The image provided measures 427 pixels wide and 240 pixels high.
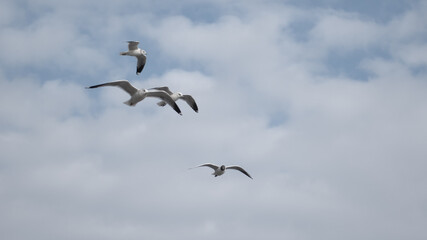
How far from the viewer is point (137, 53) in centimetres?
3788

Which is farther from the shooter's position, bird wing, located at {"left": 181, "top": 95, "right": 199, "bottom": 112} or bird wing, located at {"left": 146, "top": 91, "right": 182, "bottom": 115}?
bird wing, located at {"left": 181, "top": 95, "right": 199, "bottom": 112}

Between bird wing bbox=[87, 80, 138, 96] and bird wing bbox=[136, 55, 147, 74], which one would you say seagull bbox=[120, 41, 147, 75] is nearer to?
bird wing bbox=[136, 55, 147, 74]

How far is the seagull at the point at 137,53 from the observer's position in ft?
122

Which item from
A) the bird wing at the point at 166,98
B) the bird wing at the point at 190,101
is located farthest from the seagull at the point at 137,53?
the bird wing at the point at 190,101

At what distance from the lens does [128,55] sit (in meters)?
38.0

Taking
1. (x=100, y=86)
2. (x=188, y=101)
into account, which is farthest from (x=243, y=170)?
(x=100, y=86)

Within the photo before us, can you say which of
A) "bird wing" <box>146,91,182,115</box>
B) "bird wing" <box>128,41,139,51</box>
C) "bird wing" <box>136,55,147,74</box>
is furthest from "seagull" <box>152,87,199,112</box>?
"bird wing" <box>128,41,139,51</box>

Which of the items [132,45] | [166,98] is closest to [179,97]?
[166,98]

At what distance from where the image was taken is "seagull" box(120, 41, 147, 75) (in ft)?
122

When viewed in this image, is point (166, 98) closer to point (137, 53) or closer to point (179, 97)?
point (179, 97)

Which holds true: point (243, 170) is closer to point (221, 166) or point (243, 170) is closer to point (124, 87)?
point (221, 166)

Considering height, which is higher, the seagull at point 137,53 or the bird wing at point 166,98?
the seagull at point 137,53

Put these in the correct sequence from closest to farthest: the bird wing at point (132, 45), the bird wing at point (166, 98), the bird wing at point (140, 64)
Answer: the bird wing at point (166, 98) → the bird wing at point (132, 45) → the bird wing at point (140, 64)

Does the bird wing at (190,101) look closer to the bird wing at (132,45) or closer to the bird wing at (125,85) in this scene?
the bird wing at (132,45)
